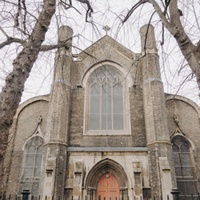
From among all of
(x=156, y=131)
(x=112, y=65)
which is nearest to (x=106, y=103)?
(x=112, y=65)

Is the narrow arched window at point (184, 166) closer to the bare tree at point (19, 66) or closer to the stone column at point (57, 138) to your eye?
the stone column at point (57, 138)

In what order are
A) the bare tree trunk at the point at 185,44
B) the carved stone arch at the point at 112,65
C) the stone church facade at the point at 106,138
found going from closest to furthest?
1. the bare tree trunk at the point at 185,44
2. the stone church facade at the point at 106,138
3. the carved stone arch at the point at 112,65

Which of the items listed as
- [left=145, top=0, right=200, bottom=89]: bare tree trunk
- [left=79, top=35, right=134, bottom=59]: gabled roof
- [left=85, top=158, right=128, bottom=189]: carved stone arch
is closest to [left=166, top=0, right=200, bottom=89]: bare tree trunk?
[left=145, top=0, right=200, bottom=89]: bare tree trunk

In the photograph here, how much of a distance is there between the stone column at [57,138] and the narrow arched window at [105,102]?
138 cm

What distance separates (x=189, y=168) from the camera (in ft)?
38.2

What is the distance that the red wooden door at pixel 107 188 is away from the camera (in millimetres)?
10695

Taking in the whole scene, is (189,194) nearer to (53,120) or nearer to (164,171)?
(164,171)

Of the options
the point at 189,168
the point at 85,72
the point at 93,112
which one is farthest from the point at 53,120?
the point at 189,168

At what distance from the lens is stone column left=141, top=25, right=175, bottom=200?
966cm

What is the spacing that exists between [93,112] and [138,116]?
7.95 feet

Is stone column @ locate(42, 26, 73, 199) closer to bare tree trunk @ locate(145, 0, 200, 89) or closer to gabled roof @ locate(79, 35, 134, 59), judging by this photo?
gabled roof @ locate(79, 35, 134, 59)

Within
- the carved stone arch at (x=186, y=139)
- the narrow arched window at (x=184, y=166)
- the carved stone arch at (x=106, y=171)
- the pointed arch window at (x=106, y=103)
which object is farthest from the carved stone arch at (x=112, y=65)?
the carved stone arch at (x=106, y=171)

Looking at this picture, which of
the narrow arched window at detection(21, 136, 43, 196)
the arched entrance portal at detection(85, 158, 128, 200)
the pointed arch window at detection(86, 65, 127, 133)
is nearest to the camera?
the arched entrance portal at detection(85, 158, 128, 200)

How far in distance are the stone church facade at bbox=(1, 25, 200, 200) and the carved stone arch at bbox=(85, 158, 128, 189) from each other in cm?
4
